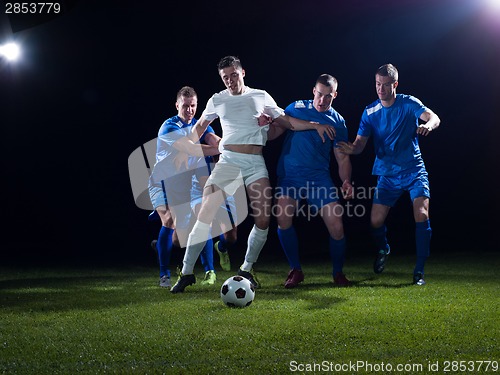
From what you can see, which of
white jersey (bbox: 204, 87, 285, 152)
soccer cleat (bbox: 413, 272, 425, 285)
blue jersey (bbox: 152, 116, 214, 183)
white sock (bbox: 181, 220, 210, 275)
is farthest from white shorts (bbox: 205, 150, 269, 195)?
soccer cleat (bbox: 413, 272, 425, 285)

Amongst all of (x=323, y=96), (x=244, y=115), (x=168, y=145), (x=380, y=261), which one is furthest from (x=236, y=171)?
(x=380, y=261)

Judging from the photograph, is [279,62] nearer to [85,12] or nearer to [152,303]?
[85,12]

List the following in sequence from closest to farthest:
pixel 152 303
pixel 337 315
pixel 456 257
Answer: pixel 337 315 → pixel 152 303 → pixel 456 257

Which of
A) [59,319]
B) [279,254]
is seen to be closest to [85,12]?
[279,254]

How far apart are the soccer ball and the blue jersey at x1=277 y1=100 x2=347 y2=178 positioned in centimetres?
127

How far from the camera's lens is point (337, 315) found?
377cm

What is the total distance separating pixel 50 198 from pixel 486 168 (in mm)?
7486

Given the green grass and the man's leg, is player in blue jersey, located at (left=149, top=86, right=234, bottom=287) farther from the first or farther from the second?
the man's leg

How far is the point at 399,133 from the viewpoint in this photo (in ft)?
17.5

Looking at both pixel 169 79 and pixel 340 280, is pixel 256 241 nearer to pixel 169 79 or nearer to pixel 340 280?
pixel 340 280

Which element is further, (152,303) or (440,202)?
(440,202)

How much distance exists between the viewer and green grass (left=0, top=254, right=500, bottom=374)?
285 centimetres

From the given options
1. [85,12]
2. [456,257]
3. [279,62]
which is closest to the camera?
[456,257]

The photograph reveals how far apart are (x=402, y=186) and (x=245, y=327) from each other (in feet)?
7.82
